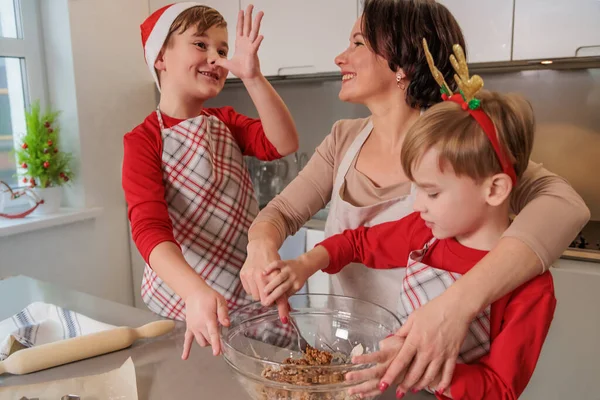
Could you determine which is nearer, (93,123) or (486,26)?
(486,26)

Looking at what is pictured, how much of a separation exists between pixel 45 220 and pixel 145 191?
1.48 meters

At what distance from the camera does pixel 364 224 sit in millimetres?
995

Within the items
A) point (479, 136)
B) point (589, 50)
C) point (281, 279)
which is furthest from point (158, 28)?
point (589, 50)

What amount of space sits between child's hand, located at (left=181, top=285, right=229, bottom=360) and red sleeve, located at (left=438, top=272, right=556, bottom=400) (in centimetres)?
33

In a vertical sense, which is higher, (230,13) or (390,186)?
(230,13)

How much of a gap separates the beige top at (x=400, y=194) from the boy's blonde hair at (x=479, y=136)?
0.07 metres

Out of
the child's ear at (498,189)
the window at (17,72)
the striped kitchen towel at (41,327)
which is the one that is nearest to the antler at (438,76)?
the child's ear at (498,189)

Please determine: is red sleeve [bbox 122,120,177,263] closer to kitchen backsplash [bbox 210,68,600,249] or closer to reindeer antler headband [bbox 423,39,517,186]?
reindeer antler headband [bbox 423,39,517,186]

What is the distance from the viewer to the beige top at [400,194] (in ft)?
2.24

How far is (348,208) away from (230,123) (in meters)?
0.44

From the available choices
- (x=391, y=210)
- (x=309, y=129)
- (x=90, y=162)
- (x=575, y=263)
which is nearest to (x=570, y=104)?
(x=575, y=263)

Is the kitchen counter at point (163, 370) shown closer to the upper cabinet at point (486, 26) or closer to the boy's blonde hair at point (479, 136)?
the boy's blonde hair at point (479, 136)

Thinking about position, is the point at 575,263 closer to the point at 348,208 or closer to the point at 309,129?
the point at 348,208

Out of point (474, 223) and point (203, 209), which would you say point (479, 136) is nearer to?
point (474, 223)
